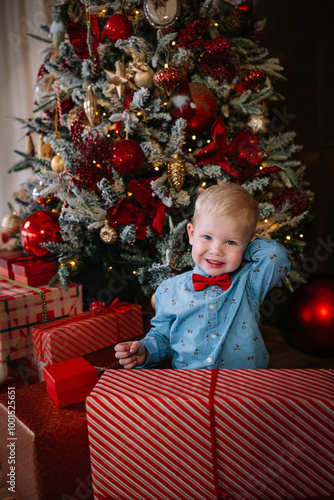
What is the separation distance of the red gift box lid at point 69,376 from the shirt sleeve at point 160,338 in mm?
153

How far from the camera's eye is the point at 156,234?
1471 millimetres

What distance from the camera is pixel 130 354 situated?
984mm

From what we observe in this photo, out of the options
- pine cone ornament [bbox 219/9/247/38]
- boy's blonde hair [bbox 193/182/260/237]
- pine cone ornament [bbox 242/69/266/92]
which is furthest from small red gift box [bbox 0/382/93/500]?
pine cone ornament [bbox 219/9/247/38]

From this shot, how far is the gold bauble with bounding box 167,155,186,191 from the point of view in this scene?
4.50 feet

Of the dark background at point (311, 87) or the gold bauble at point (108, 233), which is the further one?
the dark background at point (311, 87)

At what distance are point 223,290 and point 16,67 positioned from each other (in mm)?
2540

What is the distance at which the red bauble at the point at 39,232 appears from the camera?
1.60 metres

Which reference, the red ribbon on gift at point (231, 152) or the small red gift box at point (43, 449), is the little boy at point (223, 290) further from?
the red ribbon on gift at point (231, 152)

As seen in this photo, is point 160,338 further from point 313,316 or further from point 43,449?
point 313,316

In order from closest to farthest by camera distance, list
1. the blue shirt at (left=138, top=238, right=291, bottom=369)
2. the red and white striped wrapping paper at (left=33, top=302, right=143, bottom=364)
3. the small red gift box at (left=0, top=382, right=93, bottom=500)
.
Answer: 1. the small red gift box at (left=0, top=382, right=93, bottom=500)
2. the blue shirt at (left=138, top=238, right=291, bottom=369)
3. the red and white striped wrapping paper at (left=33, top=302, right=143, bottom=364)

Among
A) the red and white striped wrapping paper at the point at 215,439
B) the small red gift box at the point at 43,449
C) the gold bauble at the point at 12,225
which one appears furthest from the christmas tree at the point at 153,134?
the red and white striped wrapping paper at the point at 215,439

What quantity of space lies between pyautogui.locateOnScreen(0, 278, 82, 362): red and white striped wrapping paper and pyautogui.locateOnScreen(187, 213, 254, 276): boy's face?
714 millimetres

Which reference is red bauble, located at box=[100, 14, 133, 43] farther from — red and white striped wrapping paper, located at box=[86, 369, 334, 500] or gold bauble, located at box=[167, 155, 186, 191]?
red and white striped wrapping paper, located at box=[86, 369, 334, 500]

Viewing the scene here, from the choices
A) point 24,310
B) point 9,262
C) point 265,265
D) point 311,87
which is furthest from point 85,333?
point 311,87
